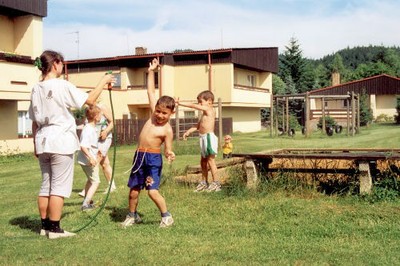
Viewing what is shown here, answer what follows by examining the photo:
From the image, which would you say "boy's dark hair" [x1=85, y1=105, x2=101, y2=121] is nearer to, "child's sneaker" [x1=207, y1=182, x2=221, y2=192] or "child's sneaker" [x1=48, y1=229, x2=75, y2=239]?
"child's sneaker" [x1=207, y1=182, x2=221, y2=192]

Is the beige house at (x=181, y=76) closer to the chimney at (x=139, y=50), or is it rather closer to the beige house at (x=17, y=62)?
the chimney at (x=139, y=50)

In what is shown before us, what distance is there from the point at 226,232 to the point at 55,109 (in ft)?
7.76

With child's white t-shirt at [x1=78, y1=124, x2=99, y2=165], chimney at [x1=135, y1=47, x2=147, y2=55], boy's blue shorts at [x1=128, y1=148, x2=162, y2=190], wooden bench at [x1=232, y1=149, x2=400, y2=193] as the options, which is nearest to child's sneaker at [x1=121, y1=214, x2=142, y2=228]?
boy's blue shorts at [x1=128, y1=148, x2=162, y2=190]

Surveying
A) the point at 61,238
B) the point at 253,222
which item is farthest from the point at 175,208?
the point at 61,238

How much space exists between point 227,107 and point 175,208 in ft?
108

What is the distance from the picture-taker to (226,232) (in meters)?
5.82

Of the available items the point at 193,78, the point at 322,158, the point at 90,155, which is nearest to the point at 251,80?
the point at 193,78

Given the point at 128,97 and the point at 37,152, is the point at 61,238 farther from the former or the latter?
the point at 128,97

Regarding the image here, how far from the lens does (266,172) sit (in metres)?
8.48

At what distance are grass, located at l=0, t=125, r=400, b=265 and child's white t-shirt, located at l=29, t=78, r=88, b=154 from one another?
1084 millimetres

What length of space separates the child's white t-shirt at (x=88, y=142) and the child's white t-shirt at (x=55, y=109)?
6.46ft

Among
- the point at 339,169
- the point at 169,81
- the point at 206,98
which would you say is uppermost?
the point at 169,81

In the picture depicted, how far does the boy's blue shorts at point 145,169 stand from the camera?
252 inches

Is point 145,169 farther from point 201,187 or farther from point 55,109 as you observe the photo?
point 201,187
